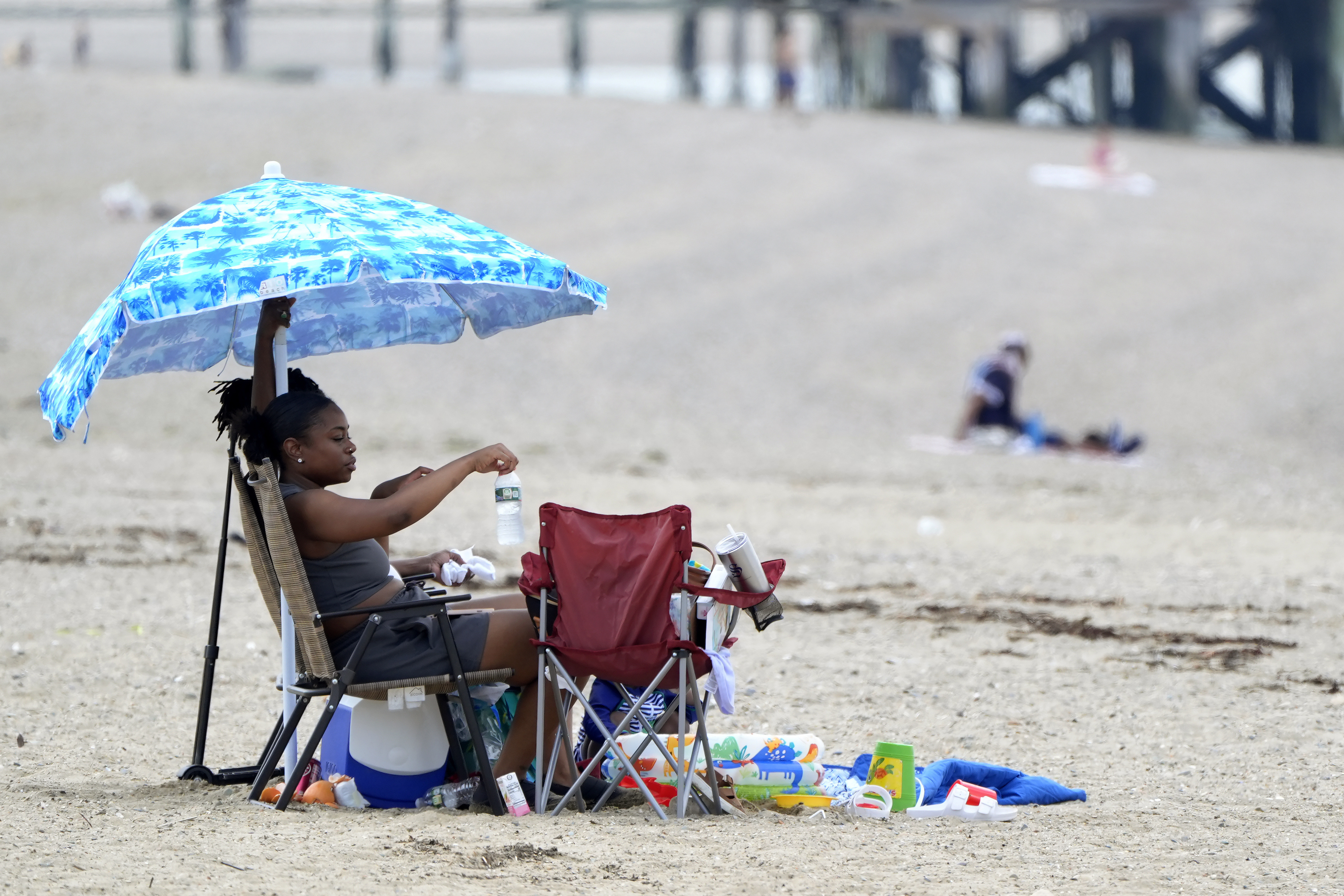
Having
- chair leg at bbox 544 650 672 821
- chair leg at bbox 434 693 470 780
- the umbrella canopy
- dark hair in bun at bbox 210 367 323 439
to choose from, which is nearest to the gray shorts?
chair leg at bbox 434 693 470 780

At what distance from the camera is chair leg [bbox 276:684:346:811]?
4234 mm

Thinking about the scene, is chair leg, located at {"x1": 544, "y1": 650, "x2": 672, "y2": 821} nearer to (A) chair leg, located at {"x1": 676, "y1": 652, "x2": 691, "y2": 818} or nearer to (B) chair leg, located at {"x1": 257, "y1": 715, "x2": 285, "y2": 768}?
(A) chair leg, located at {"x1": 676, "y1": 652, "x2": 691, "y2": 818}

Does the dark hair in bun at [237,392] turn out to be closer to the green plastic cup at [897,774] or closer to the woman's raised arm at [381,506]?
the woman's raised arm at [381,506]

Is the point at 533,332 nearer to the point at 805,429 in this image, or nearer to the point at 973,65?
the point at 805,429

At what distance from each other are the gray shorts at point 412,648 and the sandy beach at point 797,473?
1.32ft

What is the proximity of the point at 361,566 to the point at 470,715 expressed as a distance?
51 cm

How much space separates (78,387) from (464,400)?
33.3ft

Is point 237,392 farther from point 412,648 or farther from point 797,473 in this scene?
point 797,473

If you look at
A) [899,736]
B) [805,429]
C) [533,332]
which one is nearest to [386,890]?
[899,736]

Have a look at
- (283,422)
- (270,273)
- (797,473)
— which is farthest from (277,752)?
(797,473)

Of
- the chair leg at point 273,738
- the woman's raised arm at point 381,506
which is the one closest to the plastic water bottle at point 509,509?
the woman's raised arm at point 381,506

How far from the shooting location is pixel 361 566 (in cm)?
442

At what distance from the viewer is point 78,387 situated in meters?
4.13

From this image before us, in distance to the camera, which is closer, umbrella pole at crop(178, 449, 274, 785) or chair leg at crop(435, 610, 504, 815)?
chair leg at crop(435, 610, 504, 815)
